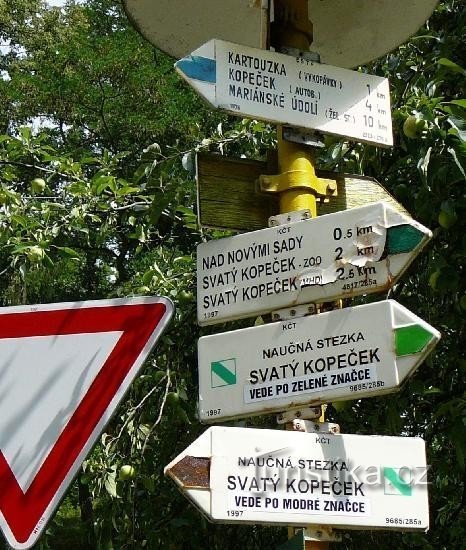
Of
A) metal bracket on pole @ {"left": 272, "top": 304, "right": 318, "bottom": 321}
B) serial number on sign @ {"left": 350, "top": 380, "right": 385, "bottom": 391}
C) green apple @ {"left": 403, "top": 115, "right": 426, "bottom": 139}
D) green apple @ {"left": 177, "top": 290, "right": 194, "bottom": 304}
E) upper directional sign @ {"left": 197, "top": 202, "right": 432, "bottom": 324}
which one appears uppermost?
green apple @ {"left": 403, "top": 115, "right": 426, "bottom": 139}

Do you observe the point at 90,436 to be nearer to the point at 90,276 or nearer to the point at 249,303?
the point at 249,303

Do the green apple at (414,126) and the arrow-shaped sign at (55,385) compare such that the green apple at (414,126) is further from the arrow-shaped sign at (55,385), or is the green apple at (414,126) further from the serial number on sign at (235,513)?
the serial number on sign at (235,513)

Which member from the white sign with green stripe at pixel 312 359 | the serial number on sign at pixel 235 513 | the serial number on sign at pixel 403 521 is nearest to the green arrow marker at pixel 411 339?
the white sign with green stripe at pixel 312 359

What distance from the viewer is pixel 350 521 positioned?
1856 millimetres

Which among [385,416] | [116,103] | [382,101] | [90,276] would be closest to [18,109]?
[116,103]

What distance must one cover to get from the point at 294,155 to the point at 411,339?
0.59m

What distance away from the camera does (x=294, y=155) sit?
2.24 m

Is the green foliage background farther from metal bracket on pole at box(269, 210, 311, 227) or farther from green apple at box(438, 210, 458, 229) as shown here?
metal bracket on pole at box(269, 210, 311, 227)

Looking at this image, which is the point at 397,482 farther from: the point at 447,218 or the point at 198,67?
the point at 447,218

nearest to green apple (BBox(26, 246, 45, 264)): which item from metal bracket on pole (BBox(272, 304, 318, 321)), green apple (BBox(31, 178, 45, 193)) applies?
green apple (BBox(31, 178, 45, 193))

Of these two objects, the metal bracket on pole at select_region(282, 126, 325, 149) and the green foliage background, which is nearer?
the metal bracket on pole at select_region(282, 126, 325, 149)

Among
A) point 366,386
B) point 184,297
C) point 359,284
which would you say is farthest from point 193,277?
point 366,386

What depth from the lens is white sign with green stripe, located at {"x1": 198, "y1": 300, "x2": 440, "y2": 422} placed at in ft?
6.15

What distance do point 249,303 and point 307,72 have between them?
599 millimetres
